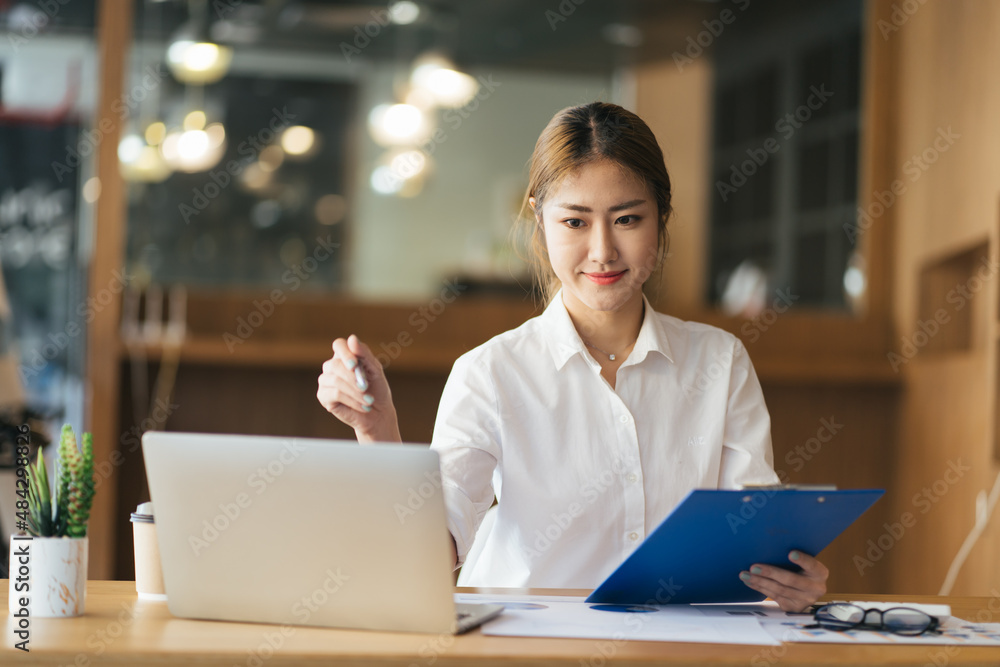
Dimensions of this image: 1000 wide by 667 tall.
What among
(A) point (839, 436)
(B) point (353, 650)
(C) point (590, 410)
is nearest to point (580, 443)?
(C) point (590, 410)

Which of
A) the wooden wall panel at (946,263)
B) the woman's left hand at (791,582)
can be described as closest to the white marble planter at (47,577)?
the woman's left hand at (791,582)

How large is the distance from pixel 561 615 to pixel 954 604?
0.52 metres

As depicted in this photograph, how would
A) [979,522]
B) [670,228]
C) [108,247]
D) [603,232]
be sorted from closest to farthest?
[603,232] → [979,522] → [108,247] → [670,228]

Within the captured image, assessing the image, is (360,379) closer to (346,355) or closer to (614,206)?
(346,355)

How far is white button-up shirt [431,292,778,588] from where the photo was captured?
1.49m

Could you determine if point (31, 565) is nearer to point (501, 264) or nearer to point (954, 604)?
point (954, 604)

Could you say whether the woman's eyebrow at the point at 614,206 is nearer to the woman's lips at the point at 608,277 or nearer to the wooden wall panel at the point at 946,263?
the woman's lips at the point at 608,277

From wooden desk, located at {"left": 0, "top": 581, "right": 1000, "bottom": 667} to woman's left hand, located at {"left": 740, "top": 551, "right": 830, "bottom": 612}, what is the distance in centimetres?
17

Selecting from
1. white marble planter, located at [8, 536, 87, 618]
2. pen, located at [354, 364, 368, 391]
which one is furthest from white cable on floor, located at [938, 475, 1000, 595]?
white marble planter, located at [8, 536, 87, 618]

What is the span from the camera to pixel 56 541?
1075 millimetres

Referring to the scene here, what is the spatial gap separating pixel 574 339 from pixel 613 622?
22.6 inches

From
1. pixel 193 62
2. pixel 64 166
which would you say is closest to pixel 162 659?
pixel 64 166

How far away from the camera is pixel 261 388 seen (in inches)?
131

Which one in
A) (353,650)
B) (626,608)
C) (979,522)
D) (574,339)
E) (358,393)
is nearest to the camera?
(353,650)
